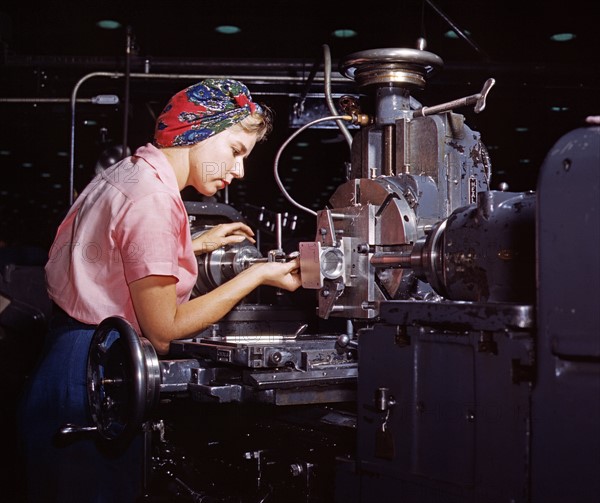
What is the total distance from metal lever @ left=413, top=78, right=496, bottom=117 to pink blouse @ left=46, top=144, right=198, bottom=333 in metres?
0.71

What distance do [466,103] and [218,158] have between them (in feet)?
2.18

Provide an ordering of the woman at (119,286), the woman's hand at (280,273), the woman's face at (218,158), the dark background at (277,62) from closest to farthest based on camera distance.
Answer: the woman at (119,286) → the woman's hand at (280,273) → the woman's face at (218,158) → the dark background at (277,62)

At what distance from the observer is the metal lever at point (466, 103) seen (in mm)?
1740

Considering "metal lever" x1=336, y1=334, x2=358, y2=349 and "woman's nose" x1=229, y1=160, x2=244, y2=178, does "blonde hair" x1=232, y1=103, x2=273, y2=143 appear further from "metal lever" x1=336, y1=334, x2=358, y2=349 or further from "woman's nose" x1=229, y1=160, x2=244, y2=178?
"metal lever" x1=336, y1=334, x2=358, y2=349

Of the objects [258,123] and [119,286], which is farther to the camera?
[258,123]

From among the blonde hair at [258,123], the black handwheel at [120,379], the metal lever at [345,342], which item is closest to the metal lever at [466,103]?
the blonde hair at [258,123]

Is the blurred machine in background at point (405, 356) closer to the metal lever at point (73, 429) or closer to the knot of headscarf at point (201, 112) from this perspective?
the metal lever at point (73, 429)

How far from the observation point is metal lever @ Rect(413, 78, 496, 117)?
174 centimetres

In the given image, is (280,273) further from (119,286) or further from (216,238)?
(216,238)

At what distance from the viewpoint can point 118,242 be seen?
63.5 inches

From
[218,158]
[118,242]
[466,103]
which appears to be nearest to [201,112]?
[218,158]

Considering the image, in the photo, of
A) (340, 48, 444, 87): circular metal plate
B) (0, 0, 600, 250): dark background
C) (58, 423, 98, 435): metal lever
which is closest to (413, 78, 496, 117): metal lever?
(340, 48, 444, 87): circular metal plate

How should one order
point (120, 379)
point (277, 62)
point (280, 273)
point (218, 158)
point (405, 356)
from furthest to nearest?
1. point (277, 62)
2. point (218, 158)
3. point (280, 273)
4. point (120, 379)
5. point (405, 356)

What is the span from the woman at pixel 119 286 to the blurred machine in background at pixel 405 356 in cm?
8
